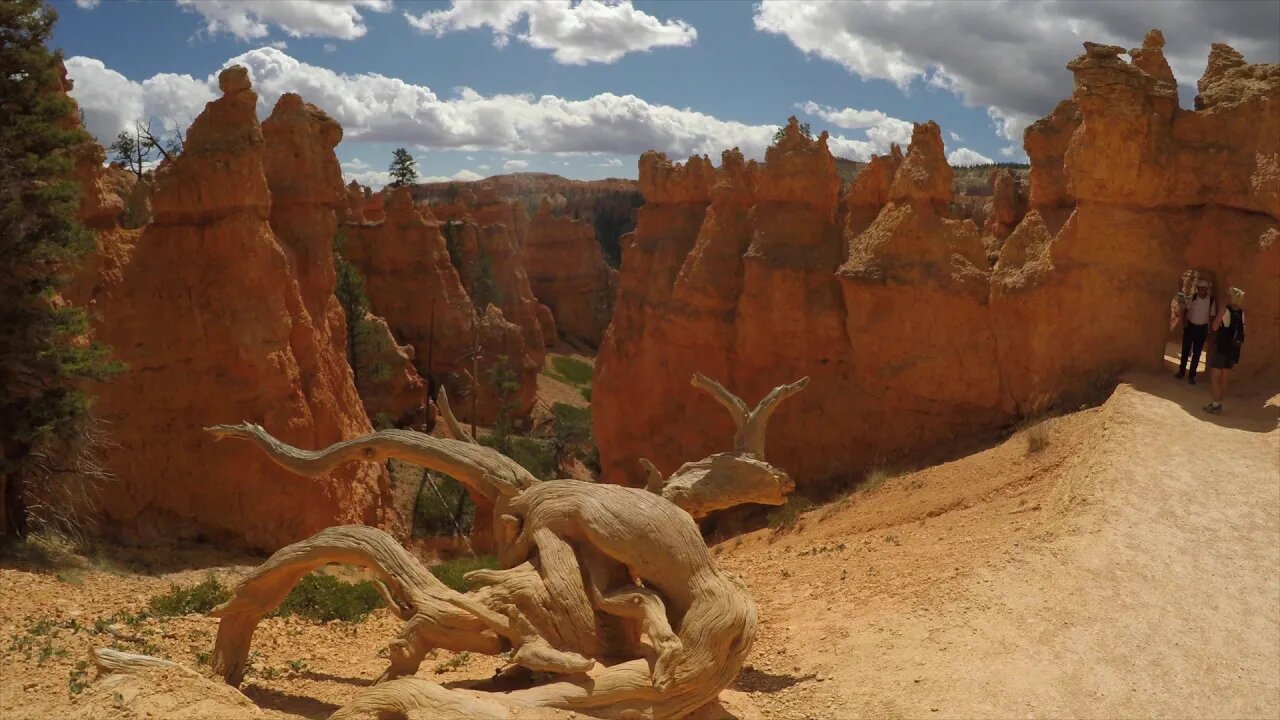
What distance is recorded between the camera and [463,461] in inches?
319

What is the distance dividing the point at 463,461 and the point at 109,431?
31.9ft

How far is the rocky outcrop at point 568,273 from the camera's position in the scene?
169 ft

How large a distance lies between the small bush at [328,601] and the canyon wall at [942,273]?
8.75m

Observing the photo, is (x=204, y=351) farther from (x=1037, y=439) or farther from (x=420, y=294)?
(x=420, y=294)

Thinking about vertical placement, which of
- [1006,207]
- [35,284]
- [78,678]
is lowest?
[78,678]

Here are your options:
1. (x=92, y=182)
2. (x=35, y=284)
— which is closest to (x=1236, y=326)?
(x=35, y=284)

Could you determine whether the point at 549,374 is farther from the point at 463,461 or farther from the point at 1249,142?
the point at 463,461

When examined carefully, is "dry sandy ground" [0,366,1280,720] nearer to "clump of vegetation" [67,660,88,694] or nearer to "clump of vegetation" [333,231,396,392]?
"clump of vegetation" [67,660,88,694]

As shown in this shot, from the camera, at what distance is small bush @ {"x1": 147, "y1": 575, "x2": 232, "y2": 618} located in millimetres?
9195

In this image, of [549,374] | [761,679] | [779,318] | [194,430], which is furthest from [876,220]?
[549,374]

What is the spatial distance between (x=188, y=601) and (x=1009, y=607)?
7.80m

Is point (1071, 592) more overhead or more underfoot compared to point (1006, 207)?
more underfoot

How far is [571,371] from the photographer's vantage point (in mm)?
46562

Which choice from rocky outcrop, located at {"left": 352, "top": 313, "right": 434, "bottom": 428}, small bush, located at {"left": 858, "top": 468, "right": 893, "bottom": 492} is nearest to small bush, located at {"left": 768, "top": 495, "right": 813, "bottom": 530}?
small bush, located at {"left": 858, "top": 468, "right": 893, "bottom": 492}
